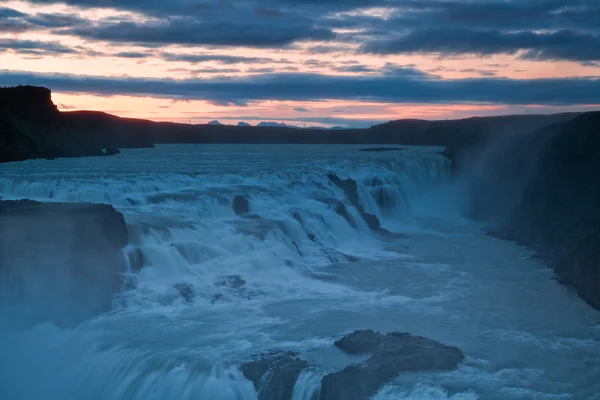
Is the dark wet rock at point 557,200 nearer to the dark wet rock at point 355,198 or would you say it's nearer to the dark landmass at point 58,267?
the dark wet rock at point 355,198

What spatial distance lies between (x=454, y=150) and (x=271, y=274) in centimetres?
2851

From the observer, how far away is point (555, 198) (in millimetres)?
22984

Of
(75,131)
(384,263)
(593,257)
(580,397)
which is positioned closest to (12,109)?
(75,131)

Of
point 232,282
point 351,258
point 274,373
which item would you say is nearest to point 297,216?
point 351,258

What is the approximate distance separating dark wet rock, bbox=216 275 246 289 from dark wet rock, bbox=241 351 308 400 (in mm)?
4599

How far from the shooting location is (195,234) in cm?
1761

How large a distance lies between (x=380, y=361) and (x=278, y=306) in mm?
4271

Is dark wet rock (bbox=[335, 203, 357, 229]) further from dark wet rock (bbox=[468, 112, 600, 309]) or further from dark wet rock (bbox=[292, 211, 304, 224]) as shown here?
dark wet rock (bbox=[468, 112, 600, 309])

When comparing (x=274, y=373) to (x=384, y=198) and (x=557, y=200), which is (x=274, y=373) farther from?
(x=384, y=198)

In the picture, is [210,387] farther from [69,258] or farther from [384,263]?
[384,263]

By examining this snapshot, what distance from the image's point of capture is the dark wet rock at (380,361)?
32.5 feet

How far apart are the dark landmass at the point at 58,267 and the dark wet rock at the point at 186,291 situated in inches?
48.1

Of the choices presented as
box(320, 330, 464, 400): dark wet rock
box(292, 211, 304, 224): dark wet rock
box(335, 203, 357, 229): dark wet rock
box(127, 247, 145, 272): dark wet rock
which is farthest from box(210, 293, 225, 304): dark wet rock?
box(335, 203, 357, 229): dark wet rock

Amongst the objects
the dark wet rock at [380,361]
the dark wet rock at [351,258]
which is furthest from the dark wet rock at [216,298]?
the dark wet rock at [351,258]
